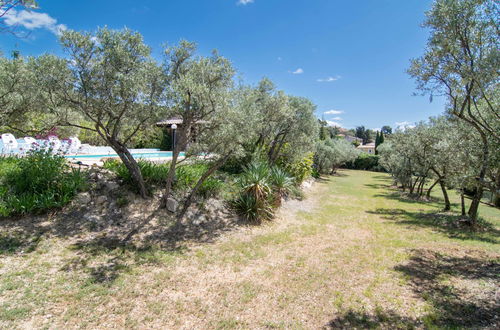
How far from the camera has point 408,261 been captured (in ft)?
20.1

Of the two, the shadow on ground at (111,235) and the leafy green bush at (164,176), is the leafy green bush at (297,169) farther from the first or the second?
the shadow on ground at (111,235)

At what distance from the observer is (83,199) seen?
709 centimetres

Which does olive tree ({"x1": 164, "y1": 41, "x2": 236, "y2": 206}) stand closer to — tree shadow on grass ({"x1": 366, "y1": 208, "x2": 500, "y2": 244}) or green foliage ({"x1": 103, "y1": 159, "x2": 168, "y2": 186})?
green foliage ({"x1": 103, "y1": 159, "x2": 168, "y2": 186})

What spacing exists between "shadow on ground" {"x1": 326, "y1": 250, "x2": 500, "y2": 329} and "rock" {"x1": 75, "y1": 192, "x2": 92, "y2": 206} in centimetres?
723

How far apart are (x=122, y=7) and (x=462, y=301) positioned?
38.6 feet

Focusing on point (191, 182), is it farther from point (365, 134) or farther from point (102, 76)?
point (365, 134)

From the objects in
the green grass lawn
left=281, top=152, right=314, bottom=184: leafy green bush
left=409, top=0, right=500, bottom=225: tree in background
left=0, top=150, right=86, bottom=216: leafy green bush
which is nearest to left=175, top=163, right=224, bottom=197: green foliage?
the green grass lawn

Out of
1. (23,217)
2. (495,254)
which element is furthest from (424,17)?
(23,217)

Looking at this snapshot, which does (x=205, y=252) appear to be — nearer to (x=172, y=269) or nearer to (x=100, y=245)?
(x=172, y=269)

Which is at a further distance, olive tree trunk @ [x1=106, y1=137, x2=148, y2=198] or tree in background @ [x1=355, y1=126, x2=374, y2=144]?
tree in background @ [x1=355, y1=126, x2=374, y2=144]

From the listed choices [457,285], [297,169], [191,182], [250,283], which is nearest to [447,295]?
[457,285]

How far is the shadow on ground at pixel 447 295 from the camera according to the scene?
11.9ft

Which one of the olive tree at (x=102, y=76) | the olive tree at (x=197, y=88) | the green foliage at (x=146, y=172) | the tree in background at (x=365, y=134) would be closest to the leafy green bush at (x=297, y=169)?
the green foliage at (x=146, y=172)

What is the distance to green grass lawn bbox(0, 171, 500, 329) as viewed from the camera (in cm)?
362
